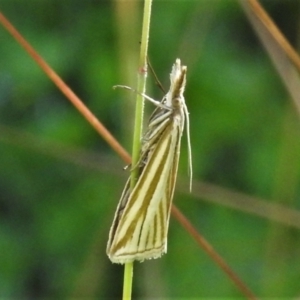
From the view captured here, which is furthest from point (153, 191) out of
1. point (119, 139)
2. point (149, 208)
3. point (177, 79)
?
point (119, 139)

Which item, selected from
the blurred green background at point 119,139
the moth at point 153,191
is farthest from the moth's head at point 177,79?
the blurred green background at point 119,139

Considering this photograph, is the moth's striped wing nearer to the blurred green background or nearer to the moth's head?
the moth's head

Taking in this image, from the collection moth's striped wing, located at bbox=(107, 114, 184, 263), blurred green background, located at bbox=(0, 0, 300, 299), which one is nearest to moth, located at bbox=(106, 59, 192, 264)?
moth's striped wing, located at bbox=(107, 114, 184, 263)

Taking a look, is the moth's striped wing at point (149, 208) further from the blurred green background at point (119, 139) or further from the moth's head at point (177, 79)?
the blurred green background at point (119, 139)

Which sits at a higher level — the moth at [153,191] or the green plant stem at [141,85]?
the green plant stem at [141,85]

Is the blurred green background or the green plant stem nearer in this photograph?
the green plant stem

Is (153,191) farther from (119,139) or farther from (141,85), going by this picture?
(119,139)
